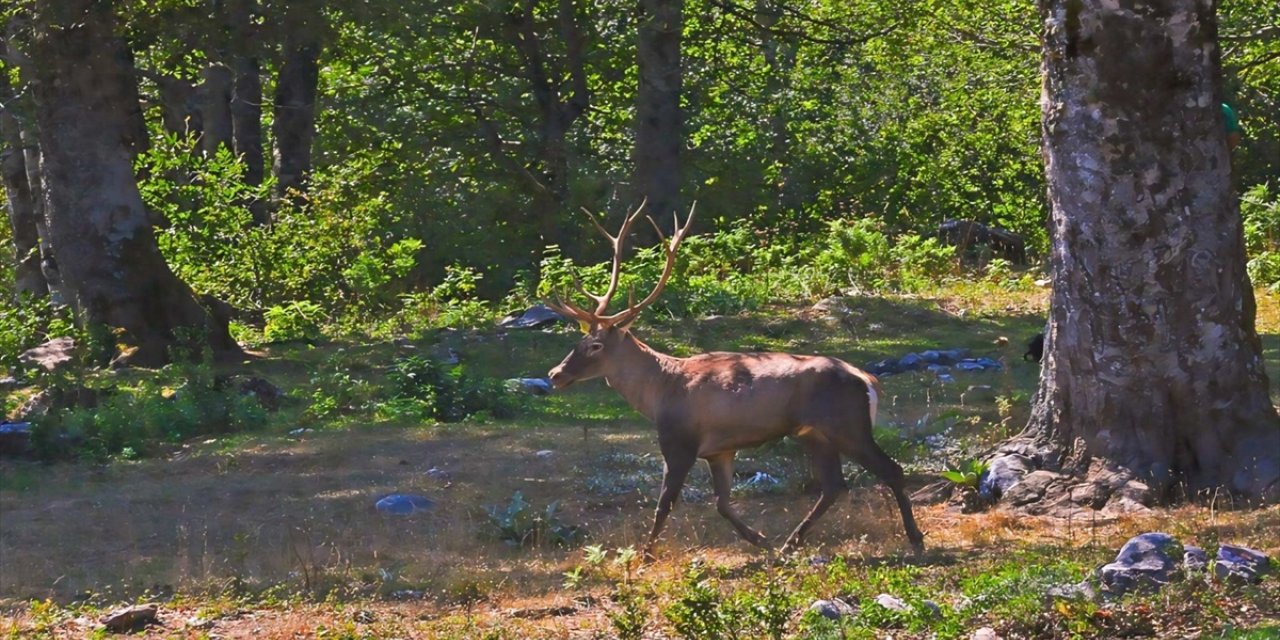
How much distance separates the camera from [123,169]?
16.3 m

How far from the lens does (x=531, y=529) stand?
31.5ft

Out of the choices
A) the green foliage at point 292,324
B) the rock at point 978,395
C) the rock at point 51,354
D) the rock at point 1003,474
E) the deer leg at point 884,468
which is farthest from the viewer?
the green foliage at point 292,324

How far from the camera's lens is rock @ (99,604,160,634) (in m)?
7.68

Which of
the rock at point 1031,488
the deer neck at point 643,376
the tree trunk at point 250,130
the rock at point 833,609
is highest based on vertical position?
the tree trunk at point 250,130

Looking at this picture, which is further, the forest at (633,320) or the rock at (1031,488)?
the rock at (1031,488)

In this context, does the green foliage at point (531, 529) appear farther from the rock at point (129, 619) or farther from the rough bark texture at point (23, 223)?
the rough bark texture at point (23, 223)

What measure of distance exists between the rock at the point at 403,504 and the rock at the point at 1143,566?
15.7ft

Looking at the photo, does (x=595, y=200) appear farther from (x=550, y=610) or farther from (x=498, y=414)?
(x=550, y=610)

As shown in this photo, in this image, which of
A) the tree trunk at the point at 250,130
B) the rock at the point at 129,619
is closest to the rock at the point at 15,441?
the rock at the point at 129,619

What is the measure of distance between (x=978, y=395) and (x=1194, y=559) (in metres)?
6.09

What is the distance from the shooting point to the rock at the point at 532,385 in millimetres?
15117

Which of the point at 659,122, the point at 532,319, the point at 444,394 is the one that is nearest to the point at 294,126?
the point at 659,122

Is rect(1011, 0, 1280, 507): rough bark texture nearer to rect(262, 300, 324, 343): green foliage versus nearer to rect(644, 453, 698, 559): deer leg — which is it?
rect(644, 453, 698, 559): deer leg

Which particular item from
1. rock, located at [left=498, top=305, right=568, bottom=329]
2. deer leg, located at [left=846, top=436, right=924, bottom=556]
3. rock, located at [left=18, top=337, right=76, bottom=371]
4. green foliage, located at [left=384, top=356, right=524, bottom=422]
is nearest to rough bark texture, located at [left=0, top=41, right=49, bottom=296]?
rock, located at [left=18, top=337, right=76, bottom=371]
